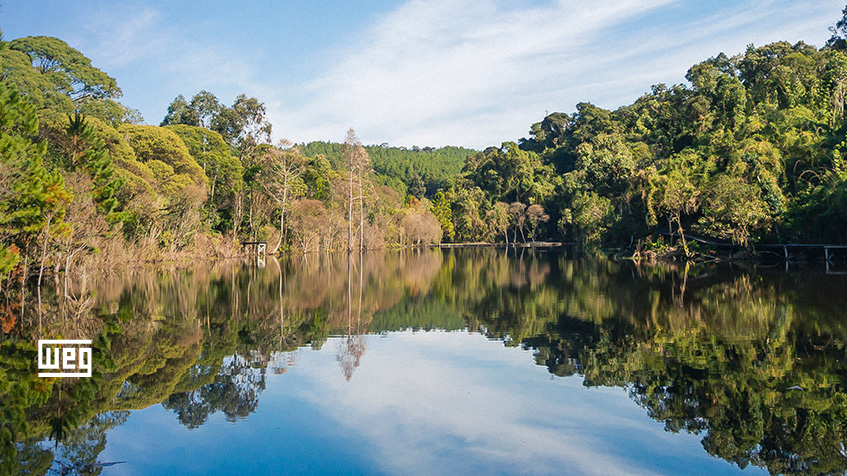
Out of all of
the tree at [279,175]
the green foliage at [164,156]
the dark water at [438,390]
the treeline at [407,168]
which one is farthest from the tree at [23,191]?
the treeline at [407,168]

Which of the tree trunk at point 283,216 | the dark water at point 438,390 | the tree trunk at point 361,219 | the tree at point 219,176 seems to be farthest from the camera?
the tree trunk at point 361,219

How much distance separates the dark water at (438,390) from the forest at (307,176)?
566 cm

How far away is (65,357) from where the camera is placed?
32.9ft

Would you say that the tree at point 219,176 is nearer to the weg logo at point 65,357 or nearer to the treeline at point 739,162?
the treeline at point 739,162

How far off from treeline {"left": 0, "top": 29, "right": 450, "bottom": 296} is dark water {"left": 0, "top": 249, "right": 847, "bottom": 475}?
3955 mm

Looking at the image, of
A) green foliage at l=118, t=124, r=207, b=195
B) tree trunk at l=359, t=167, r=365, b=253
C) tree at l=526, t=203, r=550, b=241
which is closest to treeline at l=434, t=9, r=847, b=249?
tree at l=526, t=203, r=550, b=241

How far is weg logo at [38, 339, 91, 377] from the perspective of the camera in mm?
9242

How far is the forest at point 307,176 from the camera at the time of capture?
20953mm

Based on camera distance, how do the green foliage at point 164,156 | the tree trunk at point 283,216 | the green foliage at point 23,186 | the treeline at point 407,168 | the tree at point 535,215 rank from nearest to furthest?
the green foliage at point 23,186
the green foliage at point 164,156
the tree trunk at point 283,216
the tree at point 535,215
the treeline at point 407,168

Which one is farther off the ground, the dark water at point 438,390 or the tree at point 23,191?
the tree at point 23,191

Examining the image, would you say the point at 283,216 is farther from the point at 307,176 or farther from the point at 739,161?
the point at 739,161

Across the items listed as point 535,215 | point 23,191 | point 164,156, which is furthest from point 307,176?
point 23,191

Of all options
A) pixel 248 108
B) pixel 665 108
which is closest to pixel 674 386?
pixel 665 108

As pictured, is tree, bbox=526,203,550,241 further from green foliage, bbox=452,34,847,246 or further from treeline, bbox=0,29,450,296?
treeline, bbox=0,29,450,296
